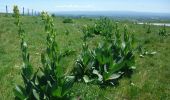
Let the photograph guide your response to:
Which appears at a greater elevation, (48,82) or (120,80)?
(48,82)

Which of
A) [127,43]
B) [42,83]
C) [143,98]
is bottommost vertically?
[143,98]

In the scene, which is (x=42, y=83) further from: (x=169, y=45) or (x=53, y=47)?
(x=169, y=45)

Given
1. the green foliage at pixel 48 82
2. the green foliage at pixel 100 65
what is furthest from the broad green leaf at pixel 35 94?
the green foliage at pixel 100 65

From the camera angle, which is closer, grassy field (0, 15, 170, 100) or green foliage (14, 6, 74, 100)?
green foliage (14, 6, 74, 100)

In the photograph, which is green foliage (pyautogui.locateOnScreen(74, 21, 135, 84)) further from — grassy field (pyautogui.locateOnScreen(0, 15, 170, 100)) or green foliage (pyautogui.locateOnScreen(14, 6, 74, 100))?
green foliage (pyautogui.locateOnScreen(14, 6, 74, 100))

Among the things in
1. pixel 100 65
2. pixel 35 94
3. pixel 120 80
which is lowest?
pixel 120 80

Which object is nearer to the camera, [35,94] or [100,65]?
[35,94]

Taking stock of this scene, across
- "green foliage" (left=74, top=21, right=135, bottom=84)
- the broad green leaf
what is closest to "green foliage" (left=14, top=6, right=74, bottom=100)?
the broad green leaf

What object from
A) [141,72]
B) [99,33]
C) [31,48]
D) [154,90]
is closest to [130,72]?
[141,72]

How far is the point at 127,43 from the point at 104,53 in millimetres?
1309

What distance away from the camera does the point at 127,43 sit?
A: 9461mm

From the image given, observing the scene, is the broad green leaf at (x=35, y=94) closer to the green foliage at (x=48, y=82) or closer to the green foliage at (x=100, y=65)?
the green foliage at (x=48, y=82)

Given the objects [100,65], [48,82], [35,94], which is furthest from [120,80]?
[35,94]

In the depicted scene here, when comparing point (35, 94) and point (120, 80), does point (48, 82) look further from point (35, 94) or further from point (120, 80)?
point (120, 80)
